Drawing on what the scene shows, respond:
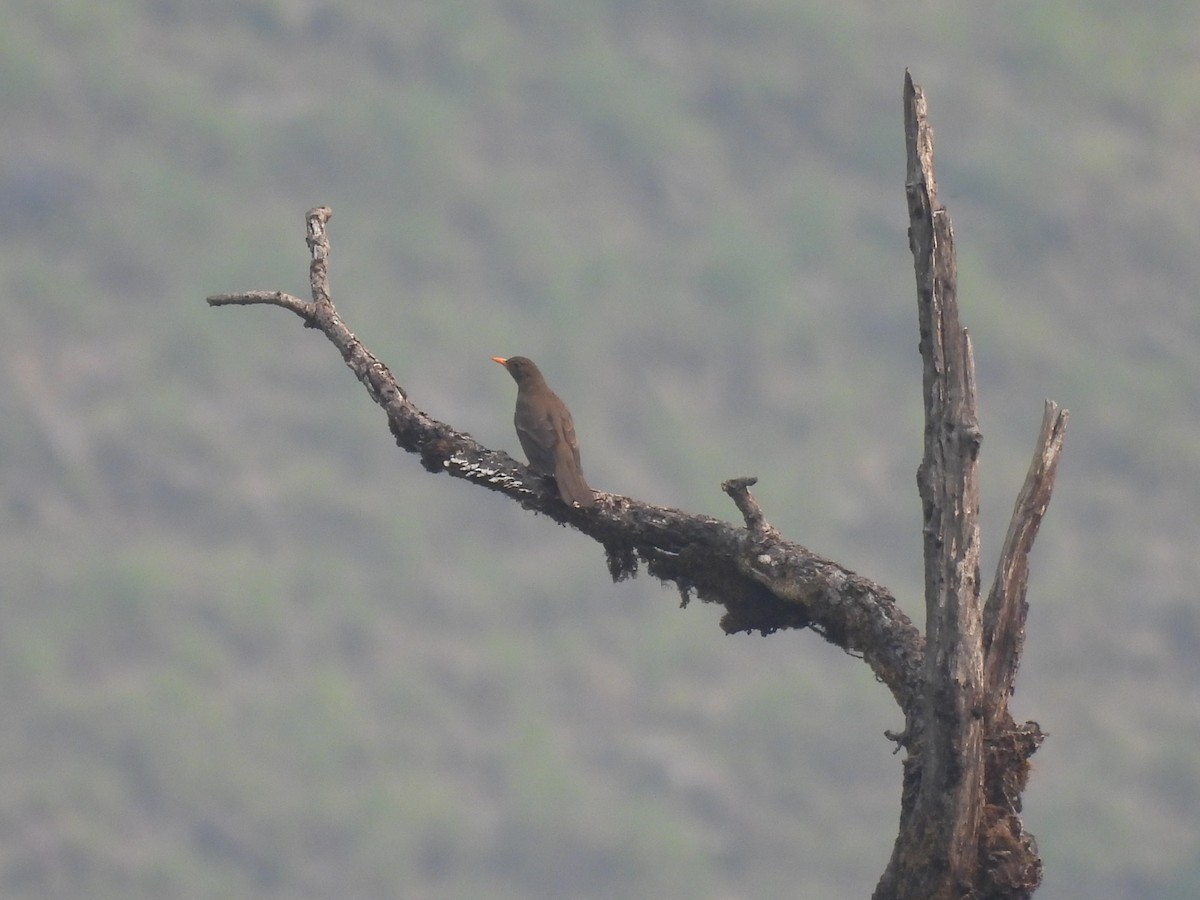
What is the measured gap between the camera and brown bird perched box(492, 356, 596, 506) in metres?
13.6

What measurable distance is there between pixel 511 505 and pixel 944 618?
147 m

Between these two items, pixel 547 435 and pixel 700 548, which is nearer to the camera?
pixel 700 548

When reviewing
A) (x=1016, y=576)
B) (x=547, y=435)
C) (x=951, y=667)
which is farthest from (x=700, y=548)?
(x=547, y=435)

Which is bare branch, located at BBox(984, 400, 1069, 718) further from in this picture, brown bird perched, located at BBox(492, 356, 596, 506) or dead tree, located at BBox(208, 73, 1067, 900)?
brown bird perched, located at BBox(492, 356, 596, 506)

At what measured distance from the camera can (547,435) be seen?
16578 millimetres

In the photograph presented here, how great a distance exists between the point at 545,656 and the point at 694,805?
1657 cm

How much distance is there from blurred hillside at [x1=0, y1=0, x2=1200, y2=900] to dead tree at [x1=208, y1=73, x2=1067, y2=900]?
10529cm

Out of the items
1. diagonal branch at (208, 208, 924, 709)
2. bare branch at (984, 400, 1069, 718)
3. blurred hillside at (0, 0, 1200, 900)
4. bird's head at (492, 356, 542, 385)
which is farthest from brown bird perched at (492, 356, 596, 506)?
blurred hillside at (0, 0, 1200, 900)

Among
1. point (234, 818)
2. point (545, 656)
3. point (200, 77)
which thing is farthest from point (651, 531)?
point (200, 77)

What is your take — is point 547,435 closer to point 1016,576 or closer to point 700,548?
point 700,548

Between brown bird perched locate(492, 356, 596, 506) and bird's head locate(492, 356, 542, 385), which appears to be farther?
bird's head locate(492, 356, 542, 385)

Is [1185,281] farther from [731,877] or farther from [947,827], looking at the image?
[947,827]

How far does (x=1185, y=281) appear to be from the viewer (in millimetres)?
182250

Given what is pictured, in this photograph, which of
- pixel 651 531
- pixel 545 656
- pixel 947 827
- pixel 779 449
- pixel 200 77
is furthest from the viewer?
pixel 200 77
